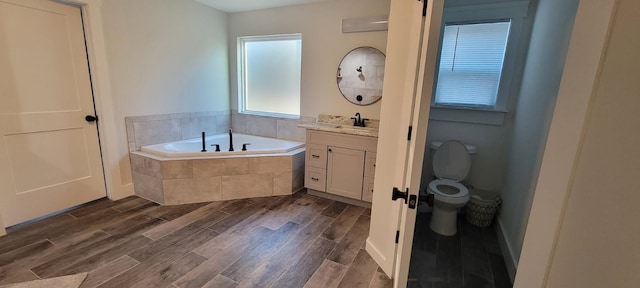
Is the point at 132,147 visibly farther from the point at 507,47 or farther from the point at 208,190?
the point at 507,47

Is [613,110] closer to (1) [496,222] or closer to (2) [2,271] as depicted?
(1) [496,222]

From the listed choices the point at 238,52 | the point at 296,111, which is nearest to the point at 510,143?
the point at 296,111

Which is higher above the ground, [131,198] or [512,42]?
[512,42]

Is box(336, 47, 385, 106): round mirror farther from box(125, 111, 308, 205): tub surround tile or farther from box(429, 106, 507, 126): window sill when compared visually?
box(125, 111, 308, 205): tub surround tile

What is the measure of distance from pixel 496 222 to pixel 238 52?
13.1 ft

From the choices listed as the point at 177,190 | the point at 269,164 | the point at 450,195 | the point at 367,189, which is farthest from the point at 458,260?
the point at 177,190

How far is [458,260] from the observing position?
6.81ft

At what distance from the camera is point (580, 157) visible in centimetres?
61

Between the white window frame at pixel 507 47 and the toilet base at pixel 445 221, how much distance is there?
3.18 ft

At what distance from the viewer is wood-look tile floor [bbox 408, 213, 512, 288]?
72.5 inches

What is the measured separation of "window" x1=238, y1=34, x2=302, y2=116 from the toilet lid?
2.07 m

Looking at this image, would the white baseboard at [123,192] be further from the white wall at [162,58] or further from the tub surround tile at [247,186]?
the tub surround tile at [247,186]

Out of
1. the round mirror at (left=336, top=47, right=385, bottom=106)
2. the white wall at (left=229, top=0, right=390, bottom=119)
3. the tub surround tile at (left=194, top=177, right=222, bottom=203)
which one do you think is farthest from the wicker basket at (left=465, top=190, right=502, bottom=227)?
the tub surround tile at (left=194, top=177, right=222, bottom=203)

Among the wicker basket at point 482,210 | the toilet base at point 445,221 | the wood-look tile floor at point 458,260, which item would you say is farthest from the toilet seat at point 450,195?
the wood-look tile floor at point 458,260
